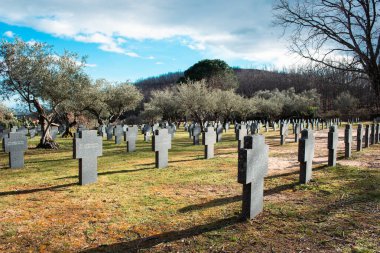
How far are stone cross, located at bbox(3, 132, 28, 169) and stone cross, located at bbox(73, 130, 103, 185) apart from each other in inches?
147

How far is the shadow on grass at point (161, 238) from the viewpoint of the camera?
3.59 metres

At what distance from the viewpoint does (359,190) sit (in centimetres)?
619

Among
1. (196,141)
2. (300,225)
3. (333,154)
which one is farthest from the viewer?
(196,141)

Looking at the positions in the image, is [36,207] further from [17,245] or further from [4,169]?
[4,169]

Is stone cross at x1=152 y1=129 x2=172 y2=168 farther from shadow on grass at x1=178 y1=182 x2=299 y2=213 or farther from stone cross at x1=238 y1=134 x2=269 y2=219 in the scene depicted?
stone cross at x1=238 y1=134 x2=269 y2=219

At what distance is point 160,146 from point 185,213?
188 inches

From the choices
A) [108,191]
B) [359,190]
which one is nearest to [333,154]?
[359,190]

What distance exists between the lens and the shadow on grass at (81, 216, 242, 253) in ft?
11.8

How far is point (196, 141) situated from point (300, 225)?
13153 mm

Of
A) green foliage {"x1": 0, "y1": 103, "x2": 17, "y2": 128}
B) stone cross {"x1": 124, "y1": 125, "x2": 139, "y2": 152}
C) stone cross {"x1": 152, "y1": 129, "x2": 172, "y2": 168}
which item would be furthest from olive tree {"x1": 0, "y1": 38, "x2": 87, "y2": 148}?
green foliage {"x1": 0, "y1": 103, "x2": 17, "y2": 128}

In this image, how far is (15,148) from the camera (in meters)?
9.52

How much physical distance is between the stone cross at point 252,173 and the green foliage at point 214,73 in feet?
196

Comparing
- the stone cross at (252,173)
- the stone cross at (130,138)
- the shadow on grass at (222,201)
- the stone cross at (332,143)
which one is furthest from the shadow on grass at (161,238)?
the stone cross at (130,138)

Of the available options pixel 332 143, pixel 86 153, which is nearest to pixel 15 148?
pixel 86 153
